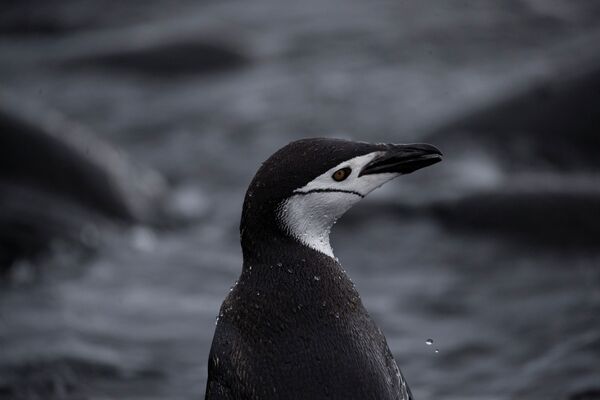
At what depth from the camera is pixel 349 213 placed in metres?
7.80

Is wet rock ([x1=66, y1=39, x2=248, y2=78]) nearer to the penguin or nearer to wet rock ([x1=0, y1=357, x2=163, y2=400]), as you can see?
wet rock ([x1=0, y1=357, x2=163, y2=400])

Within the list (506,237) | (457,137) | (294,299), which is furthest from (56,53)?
(294,299)

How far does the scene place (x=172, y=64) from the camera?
426 inches

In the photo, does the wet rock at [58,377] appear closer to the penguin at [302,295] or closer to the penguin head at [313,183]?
the penguin at [302,295]

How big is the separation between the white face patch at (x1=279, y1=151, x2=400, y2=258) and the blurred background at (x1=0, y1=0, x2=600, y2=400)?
6.84ft

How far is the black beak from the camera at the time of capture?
3.66 metres

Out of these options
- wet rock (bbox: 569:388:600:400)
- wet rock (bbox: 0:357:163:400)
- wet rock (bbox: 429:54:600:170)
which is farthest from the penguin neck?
wet rock (bbox: 429:54:600:170)

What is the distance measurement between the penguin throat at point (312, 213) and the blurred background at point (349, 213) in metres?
2.09

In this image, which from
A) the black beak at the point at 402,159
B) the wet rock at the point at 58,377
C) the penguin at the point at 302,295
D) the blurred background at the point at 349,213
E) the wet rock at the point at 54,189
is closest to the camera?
the penguin at the point at 302,295

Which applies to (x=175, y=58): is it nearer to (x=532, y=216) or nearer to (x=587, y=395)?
(x=532, y=216)

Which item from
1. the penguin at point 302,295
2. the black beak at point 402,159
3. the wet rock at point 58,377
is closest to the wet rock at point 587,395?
the penguin at point 302,295

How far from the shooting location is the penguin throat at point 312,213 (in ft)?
11.8

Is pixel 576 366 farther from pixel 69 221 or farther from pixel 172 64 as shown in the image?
pixel 172 64

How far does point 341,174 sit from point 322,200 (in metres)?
0.10
